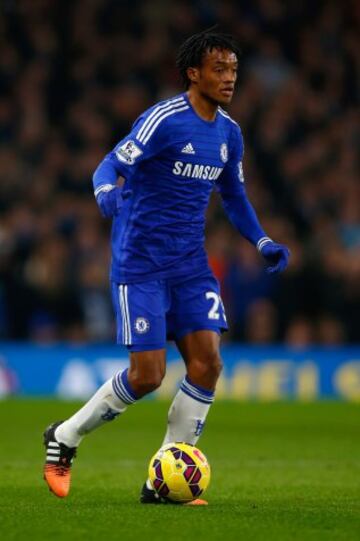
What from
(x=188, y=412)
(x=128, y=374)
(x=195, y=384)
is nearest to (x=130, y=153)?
(x=128, y=374)

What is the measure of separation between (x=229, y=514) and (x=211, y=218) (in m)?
11.1

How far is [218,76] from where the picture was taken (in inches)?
261

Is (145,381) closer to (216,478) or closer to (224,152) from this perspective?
(224,152)

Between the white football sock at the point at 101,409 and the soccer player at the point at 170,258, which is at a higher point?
the soccer player at the point at 170,258

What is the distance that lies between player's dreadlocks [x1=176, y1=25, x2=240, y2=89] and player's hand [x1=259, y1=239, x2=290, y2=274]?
2.97 ft

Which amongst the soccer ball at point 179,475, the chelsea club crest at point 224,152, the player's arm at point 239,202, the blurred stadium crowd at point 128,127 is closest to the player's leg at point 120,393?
the soccer ball at point 179,475

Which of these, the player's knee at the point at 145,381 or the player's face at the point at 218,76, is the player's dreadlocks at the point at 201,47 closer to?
the player's face at the point at 218,76

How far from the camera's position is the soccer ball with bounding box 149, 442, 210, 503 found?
20.8ft

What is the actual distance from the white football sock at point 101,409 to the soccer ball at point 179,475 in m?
0.32

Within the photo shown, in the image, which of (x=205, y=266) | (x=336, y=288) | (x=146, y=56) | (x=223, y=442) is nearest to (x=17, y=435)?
(x=223, y=442)

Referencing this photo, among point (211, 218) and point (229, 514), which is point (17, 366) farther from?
point (229, 514)

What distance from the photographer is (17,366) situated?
15.8 metres

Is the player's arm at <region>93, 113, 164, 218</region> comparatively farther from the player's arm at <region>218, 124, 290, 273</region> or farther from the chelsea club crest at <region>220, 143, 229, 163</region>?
the player's arm at <region>218, 124, 290, 273</region>

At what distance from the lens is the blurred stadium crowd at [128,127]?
15.3 meters
